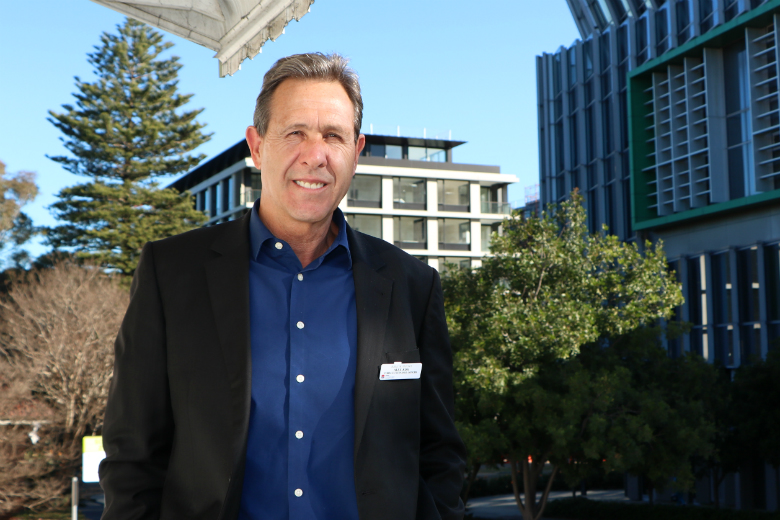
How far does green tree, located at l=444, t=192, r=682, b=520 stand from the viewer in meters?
18.9

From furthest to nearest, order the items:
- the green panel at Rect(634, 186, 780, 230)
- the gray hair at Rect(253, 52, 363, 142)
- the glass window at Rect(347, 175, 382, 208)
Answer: the glass window at Rect(347, 175, 382, 208) < the green panel at Rect(634, 186, 780, 230) < the gray hair at Rect(253, 52, 363, 142)

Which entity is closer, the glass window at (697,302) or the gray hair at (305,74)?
the gray hair at (305,74)

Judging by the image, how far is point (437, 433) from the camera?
208 cm

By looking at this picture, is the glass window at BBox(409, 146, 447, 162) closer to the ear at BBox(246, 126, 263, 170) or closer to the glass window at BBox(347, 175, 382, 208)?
the glass window at BBox(347, 175, 382, 208)

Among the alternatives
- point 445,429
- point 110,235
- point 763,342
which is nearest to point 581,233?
point 763,342

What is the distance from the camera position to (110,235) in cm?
3738

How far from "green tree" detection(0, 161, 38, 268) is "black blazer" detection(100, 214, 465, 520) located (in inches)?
1755

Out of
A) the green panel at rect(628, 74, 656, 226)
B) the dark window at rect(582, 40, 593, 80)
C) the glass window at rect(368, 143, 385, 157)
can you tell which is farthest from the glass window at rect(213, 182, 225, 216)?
the green panel at rect(628, 74, 656, 226)

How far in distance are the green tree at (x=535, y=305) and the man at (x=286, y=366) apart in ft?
55.5

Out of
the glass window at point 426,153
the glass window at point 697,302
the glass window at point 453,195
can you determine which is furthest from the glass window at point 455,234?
the glass window at point 697,302

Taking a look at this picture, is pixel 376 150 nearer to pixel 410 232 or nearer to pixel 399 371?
pixel 410 232

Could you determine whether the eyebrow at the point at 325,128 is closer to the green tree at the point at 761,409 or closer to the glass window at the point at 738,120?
the green tree at the point at 761,409

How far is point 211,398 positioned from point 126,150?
40.2m

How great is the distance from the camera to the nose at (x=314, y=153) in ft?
6.36
